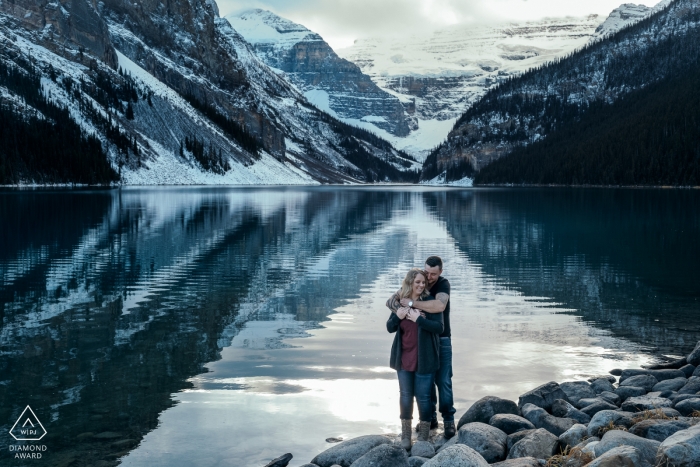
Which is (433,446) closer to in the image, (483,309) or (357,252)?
(483,309)

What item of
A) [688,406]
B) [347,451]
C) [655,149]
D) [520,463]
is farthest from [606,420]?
[655,149]

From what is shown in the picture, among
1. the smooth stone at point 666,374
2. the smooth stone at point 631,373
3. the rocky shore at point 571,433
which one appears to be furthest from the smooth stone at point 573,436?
the smooth stone at point 666,374

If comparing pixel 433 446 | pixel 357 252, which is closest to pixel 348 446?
pixel 433 446

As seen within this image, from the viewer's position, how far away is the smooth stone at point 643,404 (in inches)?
485

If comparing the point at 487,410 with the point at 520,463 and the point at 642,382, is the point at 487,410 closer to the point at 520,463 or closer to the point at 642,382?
the point at 520,463

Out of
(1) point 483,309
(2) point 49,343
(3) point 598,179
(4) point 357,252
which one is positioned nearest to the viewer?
(2) point 49,343

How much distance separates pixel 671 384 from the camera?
45.9ft

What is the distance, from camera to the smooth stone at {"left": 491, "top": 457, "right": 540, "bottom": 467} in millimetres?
9541

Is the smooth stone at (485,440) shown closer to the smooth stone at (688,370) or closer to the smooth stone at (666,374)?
the smooth stone at (666,374)

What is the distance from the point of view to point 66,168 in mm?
144750

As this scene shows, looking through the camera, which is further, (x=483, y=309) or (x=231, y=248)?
(x=231, y=248)

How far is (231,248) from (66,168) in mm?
117908

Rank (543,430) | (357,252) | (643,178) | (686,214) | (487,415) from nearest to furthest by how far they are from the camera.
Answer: (543,430) < (487,415) < (357,252) < (686,214) < (643,178)

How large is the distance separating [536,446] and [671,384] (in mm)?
5029
